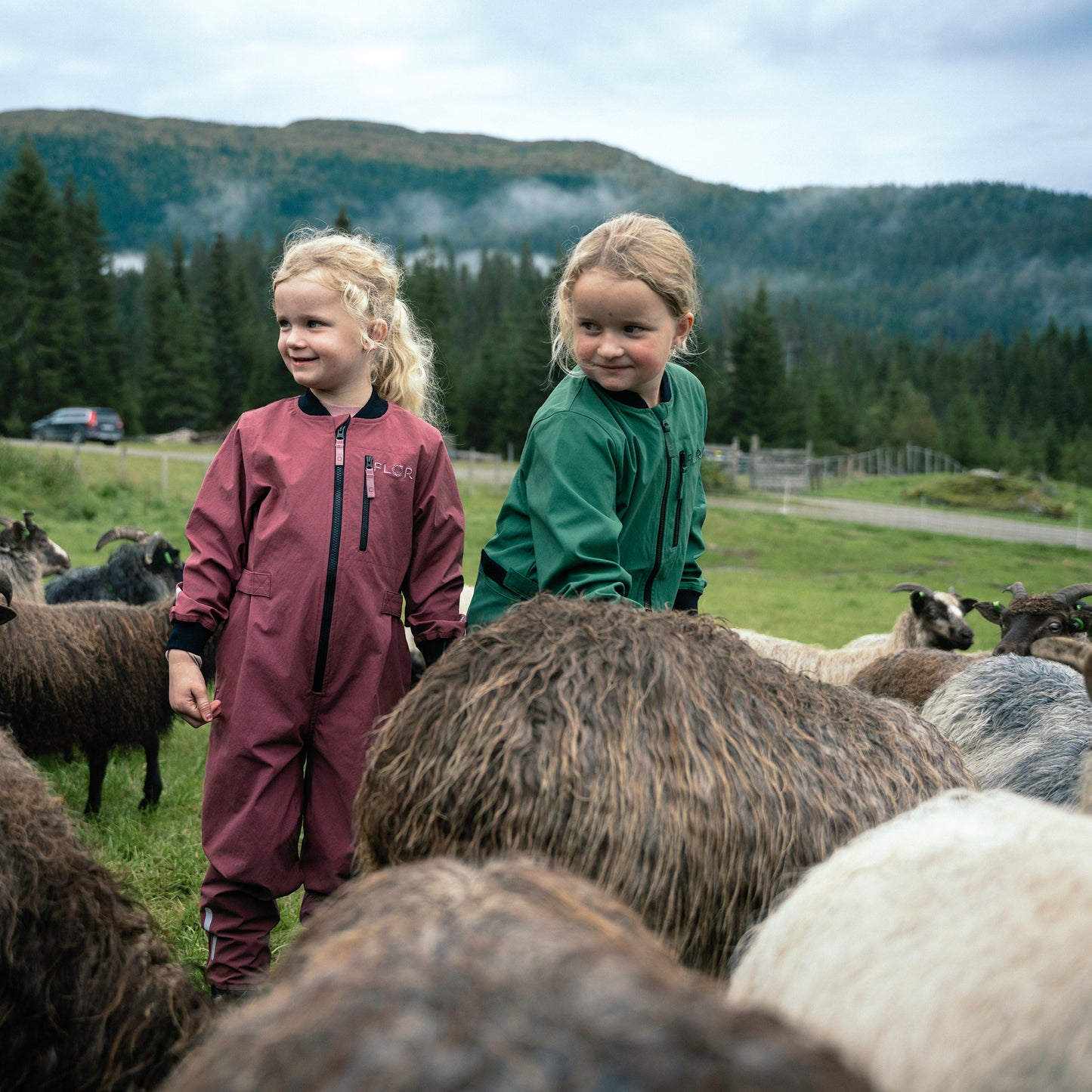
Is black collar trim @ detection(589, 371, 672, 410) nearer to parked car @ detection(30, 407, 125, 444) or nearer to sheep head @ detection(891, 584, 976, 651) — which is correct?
sheep head @ detection(891, 584, 976, 651)

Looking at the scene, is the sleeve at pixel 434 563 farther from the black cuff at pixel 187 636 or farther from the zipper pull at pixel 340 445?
the black cuff at pixel 187 636

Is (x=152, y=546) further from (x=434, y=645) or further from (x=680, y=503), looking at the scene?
(x=680, y=503)

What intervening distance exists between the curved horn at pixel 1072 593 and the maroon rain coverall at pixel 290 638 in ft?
16.7

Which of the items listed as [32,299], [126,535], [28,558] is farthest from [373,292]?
[32,299]

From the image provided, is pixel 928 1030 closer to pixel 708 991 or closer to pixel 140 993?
pixel 708 991

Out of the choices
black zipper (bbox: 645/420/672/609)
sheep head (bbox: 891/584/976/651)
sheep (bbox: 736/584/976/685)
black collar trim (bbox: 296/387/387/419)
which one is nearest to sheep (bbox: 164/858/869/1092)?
black zipper (bbox: 645/420/672/609)

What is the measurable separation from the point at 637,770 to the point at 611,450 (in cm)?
104

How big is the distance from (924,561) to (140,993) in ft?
75.5

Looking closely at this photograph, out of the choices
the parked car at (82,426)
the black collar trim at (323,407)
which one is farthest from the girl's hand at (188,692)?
the parked car at (82,426)

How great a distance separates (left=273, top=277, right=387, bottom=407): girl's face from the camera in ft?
10.5

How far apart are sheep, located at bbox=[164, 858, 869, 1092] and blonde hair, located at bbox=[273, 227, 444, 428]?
8.20 ft

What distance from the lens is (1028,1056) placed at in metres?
1.11

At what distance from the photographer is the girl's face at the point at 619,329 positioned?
2.67m

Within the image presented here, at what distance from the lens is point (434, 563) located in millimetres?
3250
